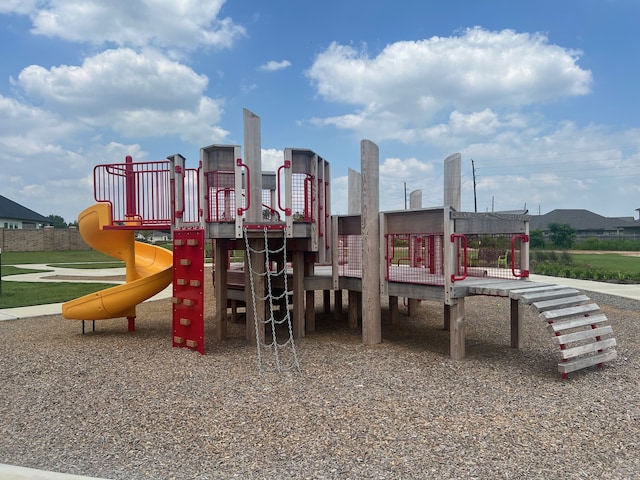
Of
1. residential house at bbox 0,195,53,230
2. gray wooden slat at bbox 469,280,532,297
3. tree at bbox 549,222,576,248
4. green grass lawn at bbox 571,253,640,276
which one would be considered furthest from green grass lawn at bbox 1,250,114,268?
tree at bbox 549,222,576,248

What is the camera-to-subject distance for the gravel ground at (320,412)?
12.5 feet

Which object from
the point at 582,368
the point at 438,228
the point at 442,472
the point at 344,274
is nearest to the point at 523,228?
the point at 438,228

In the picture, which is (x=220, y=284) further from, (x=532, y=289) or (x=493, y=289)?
(x=532, y=289)

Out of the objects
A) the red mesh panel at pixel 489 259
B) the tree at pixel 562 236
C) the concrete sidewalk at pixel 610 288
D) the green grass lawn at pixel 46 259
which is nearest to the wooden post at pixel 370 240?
the red mesh panel at pixel 489 259

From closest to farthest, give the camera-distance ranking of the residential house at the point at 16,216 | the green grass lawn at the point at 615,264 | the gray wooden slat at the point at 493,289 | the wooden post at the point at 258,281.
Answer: the gray wooden slat at the point at 493,289 < the wooden post at the point at 258,281 < the green grass lawn at the point at 615,264 < the residential house at the point at 16,216

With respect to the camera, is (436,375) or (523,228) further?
(523,228)

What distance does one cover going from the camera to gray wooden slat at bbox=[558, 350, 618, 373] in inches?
234

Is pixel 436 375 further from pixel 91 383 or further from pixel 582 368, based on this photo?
pixel 91 383

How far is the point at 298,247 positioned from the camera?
841 centimetres

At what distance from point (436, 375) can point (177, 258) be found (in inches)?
175

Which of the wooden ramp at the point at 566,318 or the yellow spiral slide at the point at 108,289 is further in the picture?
the yellow spiral slide at the point at 108,289

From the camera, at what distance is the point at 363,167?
7.75m

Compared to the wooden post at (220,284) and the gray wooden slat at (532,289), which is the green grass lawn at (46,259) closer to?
the wooden post at (220,284)

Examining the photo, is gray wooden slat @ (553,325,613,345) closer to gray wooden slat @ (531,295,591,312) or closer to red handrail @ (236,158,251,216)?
gray wooden slat @ (531,295,591,312)
